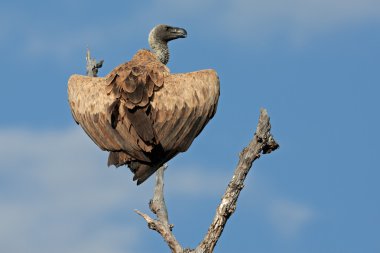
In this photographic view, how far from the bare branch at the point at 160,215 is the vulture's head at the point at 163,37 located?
3.33m

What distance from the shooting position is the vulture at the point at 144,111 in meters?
14.2

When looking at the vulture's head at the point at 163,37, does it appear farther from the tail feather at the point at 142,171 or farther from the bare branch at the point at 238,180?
the bare branch at the point at 238,180

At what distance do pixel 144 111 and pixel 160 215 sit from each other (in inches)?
63.4

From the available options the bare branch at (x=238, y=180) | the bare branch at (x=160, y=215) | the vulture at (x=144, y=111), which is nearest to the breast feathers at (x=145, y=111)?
the vulture at (x=144, y=111)

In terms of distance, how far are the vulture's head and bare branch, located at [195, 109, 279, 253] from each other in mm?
4444

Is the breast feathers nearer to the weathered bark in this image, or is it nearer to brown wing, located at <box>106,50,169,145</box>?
brown wing, located at <box>106,50,169,145</box>

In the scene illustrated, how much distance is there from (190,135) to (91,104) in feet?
5.03

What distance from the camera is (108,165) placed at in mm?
14734

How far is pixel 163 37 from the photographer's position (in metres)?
18.0

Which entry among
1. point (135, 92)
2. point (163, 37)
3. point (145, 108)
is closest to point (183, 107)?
point (145, 108)

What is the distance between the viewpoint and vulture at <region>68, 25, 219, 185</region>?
14242 millimetres

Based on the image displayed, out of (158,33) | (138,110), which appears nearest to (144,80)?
(138,110)

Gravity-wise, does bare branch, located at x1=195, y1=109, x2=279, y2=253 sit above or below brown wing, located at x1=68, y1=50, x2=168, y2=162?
below

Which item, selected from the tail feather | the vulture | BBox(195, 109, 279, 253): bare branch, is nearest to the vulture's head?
the vulture
